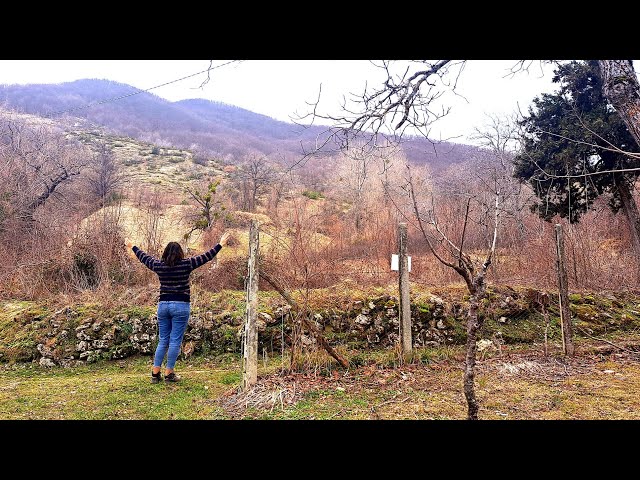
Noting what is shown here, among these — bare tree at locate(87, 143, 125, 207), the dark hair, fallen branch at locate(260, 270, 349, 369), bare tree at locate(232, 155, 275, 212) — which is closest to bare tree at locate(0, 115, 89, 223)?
bare tree at locate(87, 143, 125, 207)

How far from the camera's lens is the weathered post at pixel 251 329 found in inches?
201

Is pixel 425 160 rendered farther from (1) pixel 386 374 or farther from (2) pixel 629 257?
(1) pixel 386 374

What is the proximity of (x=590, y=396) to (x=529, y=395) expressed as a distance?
671mm

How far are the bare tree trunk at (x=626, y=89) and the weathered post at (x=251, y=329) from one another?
15.0 feet

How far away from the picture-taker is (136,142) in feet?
162

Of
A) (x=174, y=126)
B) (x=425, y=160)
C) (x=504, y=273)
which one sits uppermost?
(x=174, y=126)

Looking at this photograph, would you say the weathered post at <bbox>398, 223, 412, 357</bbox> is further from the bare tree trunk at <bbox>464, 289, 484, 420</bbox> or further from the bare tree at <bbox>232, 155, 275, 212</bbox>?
the bare tree at <bbox>232, 155, 275, 212</bbox>

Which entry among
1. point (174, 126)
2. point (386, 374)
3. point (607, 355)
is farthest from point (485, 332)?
point (174, 126)

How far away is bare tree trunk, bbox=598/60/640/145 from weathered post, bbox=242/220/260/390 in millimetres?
4577

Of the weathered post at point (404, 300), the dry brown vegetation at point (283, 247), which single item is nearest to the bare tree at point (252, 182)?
the dry brown vegetation at point (283, 247)

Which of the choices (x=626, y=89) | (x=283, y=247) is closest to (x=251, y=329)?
(x=283, y=247)

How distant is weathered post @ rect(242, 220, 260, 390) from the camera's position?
5113 mm

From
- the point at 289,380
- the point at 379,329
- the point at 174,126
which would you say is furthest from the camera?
the point at 174,126

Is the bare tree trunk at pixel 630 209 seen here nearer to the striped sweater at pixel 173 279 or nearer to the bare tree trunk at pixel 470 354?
the bare tree trunk at pixel 470 354
